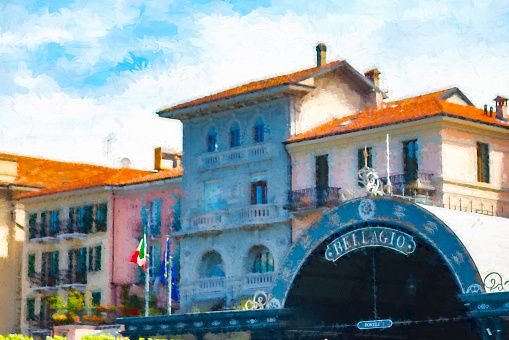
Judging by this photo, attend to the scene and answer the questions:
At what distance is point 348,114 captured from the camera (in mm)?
58156

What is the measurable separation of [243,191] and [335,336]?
16.4m

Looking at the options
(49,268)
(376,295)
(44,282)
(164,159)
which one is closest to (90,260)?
(49,268)

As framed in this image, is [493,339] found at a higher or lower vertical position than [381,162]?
lower

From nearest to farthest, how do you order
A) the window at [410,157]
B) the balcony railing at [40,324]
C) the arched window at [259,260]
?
1. the window at [410,157]
2. the arched window at [259,260]
3. the balcony railing at [40,324]

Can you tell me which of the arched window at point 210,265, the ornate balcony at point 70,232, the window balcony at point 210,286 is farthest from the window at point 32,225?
the window balcony at point 210,286

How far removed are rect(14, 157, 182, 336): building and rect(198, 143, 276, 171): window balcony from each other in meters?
3.98

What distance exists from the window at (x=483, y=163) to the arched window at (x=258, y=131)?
1161 cm

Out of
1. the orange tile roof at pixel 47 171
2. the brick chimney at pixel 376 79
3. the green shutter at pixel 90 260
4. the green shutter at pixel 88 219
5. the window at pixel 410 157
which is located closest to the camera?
the window at pixel 410 157

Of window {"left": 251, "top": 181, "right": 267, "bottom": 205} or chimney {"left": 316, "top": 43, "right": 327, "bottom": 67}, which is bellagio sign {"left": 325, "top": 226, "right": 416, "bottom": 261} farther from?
chimney {"left": 316, "top": 43, "right": 327, "bottom": 67}

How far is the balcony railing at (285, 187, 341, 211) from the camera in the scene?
2037 inches

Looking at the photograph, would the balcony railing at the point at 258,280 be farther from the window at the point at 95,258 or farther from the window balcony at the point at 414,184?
the window at the point at 95,258

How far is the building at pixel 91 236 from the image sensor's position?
6394 centimetres

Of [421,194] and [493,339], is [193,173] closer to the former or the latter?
[421,194]

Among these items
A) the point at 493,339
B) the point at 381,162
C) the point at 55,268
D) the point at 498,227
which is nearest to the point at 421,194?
the point at 381,162
